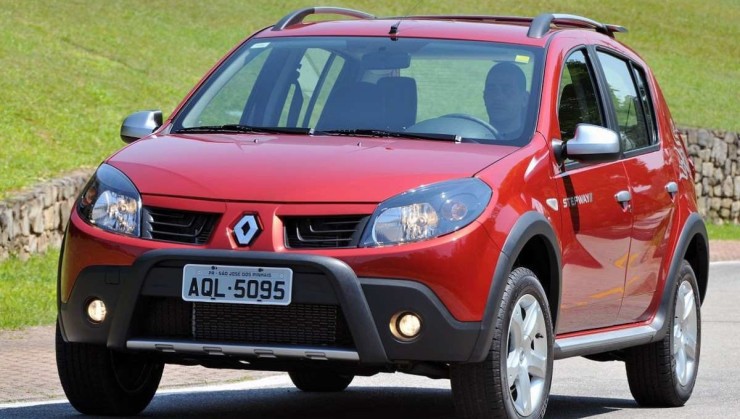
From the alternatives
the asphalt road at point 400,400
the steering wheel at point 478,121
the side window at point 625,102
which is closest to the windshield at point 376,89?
the steering wheel at point 478,121

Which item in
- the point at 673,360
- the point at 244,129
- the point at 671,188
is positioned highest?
the point at 244,129

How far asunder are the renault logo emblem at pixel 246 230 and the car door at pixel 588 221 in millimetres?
1516

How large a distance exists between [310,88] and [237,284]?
5.94 ft

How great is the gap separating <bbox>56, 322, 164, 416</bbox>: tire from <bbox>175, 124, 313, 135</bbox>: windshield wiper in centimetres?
107

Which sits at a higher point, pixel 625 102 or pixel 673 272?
pixel 625 102

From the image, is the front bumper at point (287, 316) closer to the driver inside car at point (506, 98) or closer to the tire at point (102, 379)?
the tire at point (102, 379)

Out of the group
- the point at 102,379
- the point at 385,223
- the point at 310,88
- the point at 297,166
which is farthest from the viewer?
the point at 310,88

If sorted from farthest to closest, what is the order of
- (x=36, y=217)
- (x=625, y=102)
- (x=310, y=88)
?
(x=36, y=217), (x=625, y=102), (x=310, y=88)

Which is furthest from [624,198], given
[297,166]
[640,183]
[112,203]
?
[112,203]

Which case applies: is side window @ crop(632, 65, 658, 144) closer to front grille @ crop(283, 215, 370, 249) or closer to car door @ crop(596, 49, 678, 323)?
car door @ crop(596, 49, 678, 323)

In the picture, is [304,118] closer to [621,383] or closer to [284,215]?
[284,215]

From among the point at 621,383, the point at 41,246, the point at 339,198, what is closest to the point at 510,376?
the point at 339,198

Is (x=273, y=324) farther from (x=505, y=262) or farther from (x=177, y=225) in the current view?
(x=505, y=262)

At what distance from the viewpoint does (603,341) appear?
7.94 m
